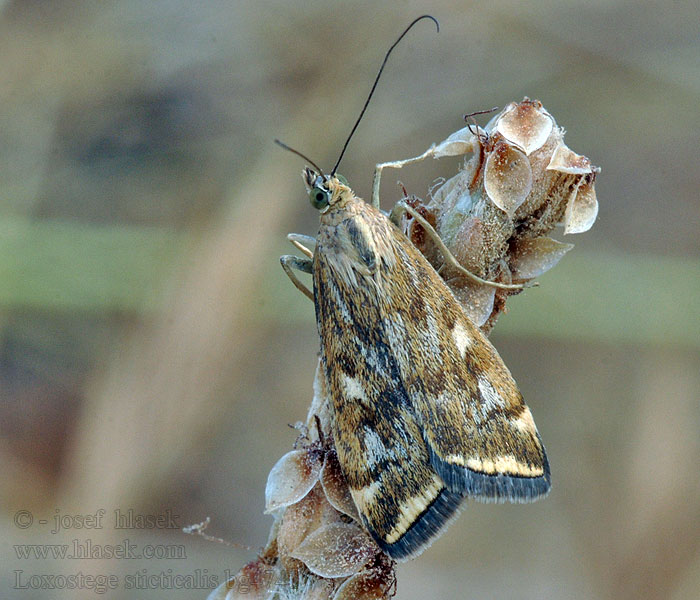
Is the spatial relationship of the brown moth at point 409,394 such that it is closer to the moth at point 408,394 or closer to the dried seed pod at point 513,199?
the moth at point 408,394

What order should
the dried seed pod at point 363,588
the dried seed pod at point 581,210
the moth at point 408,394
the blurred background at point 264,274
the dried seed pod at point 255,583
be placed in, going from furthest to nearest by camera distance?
the blurred background at point 264,274 → the moth at point 408,394 → the dried seed pod at point 581,210 → the dried seed pod at point 255,583 → the dried seed pod at point 363,588

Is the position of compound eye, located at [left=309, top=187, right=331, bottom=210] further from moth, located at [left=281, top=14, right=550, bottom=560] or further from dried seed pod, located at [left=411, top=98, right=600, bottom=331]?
dried seed pod, located at [left=411, top=98, right=600, bottom=331]

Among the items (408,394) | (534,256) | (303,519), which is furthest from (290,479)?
(534,256)

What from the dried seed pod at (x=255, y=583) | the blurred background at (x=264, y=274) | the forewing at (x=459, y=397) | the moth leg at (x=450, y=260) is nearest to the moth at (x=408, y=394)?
the forewing at (x=459, y=397)

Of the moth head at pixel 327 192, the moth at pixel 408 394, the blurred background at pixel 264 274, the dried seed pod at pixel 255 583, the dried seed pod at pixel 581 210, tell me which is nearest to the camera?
the dried seed pod at pixel 255 583

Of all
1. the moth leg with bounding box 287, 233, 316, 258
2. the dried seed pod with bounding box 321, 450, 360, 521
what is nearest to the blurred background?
the moth leg with bounding box 287, 233, 316, 258

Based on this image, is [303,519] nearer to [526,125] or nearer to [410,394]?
[410,394]
